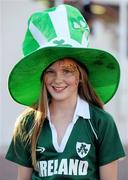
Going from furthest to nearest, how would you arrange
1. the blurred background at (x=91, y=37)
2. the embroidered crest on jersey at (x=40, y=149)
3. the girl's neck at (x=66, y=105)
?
1. the blurred background at (x=91, y=37)
2. the girl's neck at (x=66, y=105)
3. the embroidered crest on jersey at (x=40, y=149)

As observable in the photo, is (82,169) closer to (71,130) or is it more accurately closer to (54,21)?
(71,130)

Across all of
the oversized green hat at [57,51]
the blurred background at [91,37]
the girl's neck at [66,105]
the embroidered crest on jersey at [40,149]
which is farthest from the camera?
the blurred background at [91,37]

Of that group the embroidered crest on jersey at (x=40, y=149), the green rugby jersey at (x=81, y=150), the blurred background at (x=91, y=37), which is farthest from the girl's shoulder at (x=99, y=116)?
the blurred background at (x=91, y=37)

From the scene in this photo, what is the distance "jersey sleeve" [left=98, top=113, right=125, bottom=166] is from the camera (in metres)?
3.40

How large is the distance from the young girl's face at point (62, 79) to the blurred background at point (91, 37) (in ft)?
14.1

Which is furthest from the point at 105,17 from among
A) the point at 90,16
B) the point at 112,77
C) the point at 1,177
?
the point at 112,77

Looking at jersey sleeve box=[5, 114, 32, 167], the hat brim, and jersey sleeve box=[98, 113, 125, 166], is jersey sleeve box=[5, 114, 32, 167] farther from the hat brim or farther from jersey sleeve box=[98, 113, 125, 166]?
jersey sleeve box=[98, 113, 125, 166]

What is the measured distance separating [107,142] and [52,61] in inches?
20.2

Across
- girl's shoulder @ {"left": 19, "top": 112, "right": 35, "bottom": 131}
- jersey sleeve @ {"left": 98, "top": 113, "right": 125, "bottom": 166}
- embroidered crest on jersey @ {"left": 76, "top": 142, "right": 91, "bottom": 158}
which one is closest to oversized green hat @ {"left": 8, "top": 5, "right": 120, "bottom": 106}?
girl's shoulder @ {"left": 19, "top": 112, "right": 35, "bottom": 131}

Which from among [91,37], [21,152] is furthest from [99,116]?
[91,37]

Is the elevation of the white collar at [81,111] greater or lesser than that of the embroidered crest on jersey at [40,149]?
greater

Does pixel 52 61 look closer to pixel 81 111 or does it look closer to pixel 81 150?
pixel 81 111

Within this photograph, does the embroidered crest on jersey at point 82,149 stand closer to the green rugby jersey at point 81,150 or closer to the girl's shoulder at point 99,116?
the green rugby jersey at point 81,150

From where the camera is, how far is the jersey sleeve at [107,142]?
11.2ft
